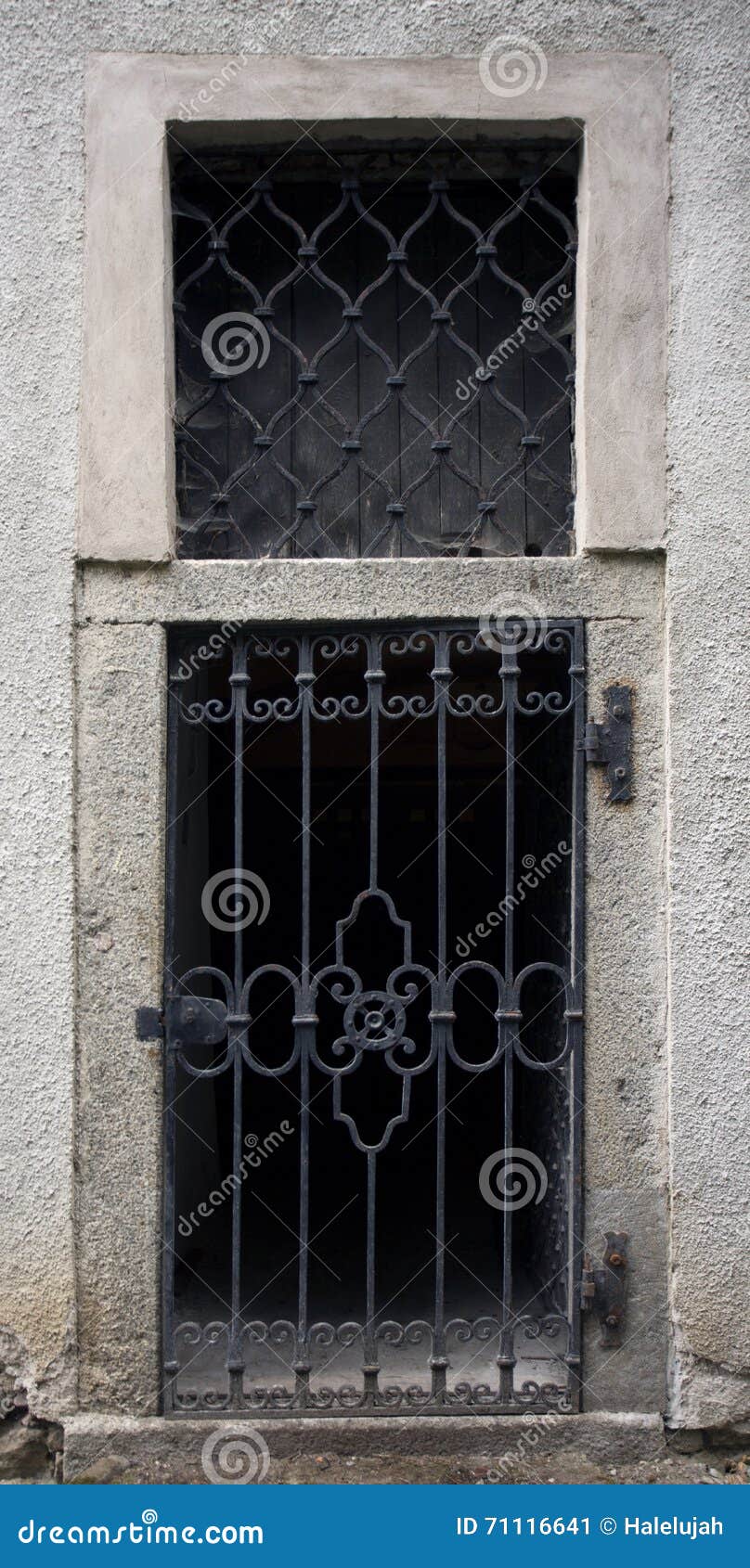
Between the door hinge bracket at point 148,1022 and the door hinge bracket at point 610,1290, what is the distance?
133 centimetres

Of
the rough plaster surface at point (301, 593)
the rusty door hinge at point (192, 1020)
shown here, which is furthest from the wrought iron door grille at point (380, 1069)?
the rough plaster surface at point (301, 593)

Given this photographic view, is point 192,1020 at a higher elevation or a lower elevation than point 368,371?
lower

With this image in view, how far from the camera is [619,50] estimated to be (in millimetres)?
3201

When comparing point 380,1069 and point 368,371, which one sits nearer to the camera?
point 368,371

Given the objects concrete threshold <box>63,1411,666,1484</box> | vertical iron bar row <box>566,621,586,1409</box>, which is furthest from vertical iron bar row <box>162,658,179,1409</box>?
vertical iron bar row <box>566,621,586,1409</box>

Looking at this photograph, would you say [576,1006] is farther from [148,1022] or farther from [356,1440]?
[356,1440]

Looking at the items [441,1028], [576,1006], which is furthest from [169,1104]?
[576,1006]

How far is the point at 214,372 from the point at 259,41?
34.3 inches

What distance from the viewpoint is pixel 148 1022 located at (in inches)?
125

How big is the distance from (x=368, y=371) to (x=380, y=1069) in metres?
4.11

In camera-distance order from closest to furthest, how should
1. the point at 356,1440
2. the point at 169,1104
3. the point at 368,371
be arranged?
the point at 356,1440 < the point at 169,1104 < the point at 368,371

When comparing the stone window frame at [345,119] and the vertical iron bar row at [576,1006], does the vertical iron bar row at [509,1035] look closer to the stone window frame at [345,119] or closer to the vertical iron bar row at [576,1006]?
the vertical iron bar row at [576,1006]

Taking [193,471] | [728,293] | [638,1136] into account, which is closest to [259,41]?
[193,471]

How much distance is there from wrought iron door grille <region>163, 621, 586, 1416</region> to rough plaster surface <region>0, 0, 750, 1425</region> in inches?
12.1
